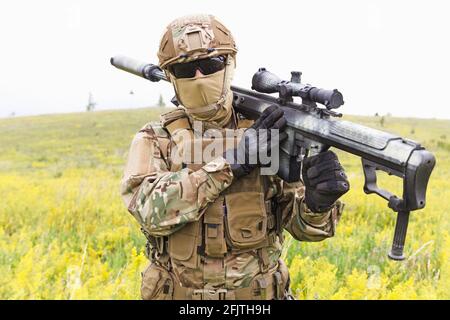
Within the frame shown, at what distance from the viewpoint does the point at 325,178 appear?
2.60 meters

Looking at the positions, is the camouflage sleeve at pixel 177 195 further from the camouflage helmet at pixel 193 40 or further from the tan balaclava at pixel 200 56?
the camouflage helmet at pixel 193 40

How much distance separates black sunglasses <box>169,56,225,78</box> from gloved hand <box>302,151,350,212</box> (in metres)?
0.80

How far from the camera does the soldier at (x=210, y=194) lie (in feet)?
8.91

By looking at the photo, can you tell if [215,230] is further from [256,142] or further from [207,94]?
[207,94]

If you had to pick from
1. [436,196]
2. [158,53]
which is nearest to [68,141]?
[436,196]

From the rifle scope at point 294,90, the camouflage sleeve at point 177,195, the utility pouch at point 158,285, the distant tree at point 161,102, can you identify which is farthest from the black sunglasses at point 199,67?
the distant tree at point 161,102

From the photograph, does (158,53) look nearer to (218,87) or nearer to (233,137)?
(218,87)

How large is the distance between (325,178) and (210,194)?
65 centimetres

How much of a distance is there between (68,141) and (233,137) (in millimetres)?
29787

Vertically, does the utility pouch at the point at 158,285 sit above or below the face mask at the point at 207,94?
below

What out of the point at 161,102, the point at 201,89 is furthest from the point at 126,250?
the point at 161,102

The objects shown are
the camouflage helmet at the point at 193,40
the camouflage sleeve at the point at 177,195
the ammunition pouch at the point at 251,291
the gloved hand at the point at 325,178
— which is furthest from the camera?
the ammunition pouch at the point at 251,291

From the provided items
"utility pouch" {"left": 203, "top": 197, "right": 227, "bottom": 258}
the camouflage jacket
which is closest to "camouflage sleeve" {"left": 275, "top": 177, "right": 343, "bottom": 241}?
the camouflage jacket

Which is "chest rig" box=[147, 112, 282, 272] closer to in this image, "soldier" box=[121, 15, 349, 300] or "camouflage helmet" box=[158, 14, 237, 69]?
"soldier" box=[121, 15, 349, 300]
